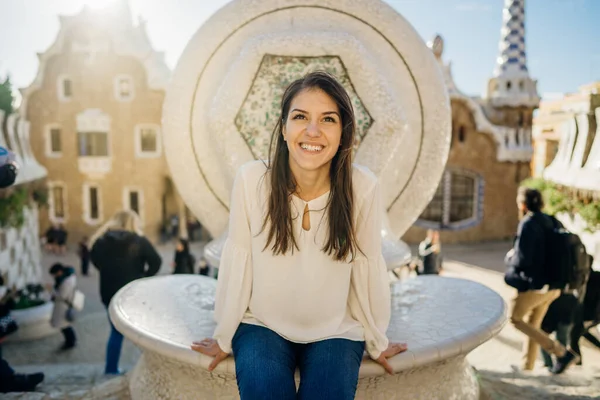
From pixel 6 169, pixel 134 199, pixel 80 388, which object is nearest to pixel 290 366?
pixel 80 388

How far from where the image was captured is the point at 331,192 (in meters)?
1.61

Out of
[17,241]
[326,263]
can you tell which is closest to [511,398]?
[326,263]

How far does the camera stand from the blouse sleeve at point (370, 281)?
64.3 inches

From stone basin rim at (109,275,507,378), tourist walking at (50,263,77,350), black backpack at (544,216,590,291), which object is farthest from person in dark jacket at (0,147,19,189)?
black backpack at (544,216,590,291)

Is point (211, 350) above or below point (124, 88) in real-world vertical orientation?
below

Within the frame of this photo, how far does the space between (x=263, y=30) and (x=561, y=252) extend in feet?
7.91

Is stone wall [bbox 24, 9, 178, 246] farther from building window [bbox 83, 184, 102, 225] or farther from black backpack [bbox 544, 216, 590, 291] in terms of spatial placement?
black backpack [bbox 544, 216, 590, 291]

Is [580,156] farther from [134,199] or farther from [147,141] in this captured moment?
[134,199]

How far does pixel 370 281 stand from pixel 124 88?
1288cm

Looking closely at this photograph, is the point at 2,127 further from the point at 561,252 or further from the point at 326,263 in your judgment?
the point at 561,252

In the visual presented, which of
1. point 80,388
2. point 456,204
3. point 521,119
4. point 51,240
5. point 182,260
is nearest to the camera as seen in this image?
point 80,388

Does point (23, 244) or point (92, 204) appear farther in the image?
point (92, 204)

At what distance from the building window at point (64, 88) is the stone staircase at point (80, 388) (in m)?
11.5

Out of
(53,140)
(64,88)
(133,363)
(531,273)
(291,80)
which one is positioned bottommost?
(133,363)
